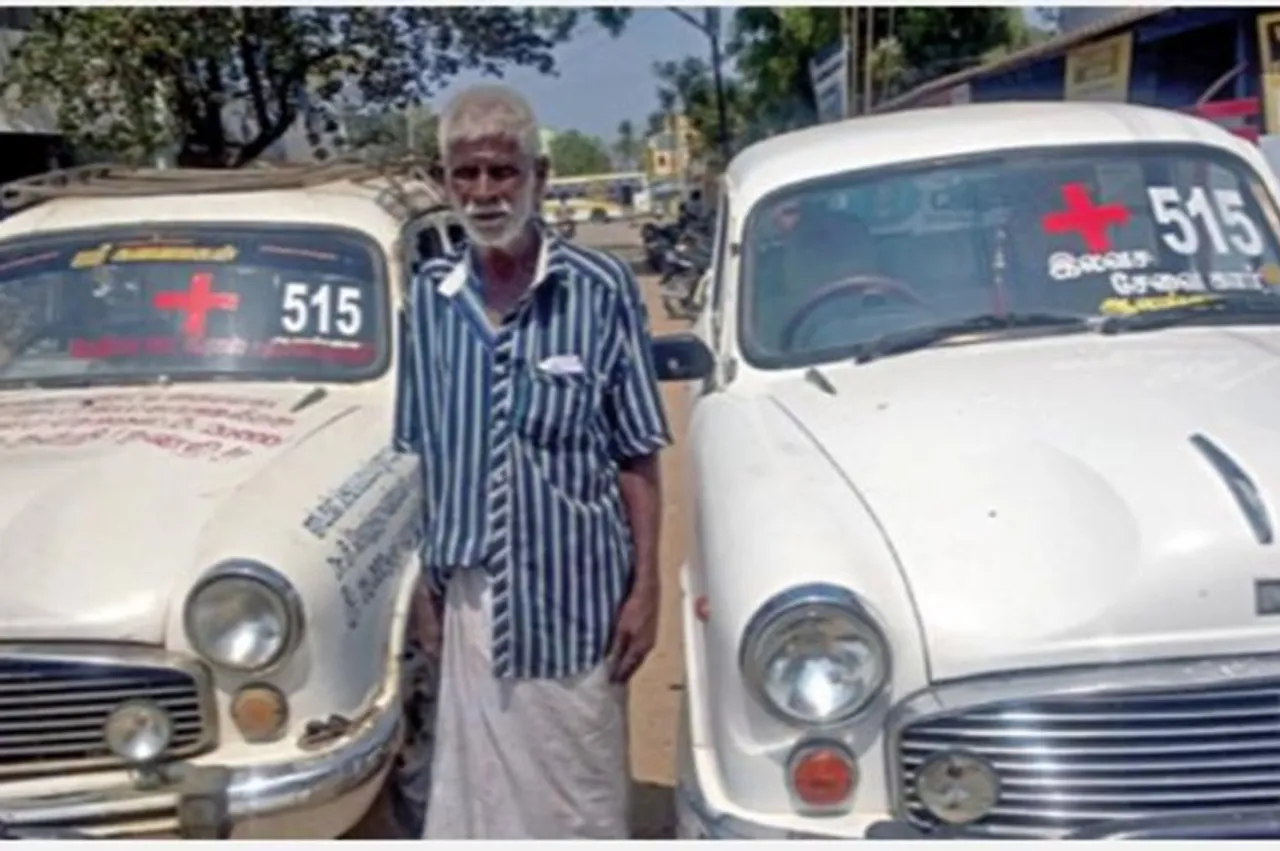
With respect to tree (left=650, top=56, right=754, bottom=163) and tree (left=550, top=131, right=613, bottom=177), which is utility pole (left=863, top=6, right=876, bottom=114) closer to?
tree (left=650, top=56, right=754, bottom=163)

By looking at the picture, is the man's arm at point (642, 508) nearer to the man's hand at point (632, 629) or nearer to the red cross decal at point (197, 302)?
the man's hand at point (632, 629)

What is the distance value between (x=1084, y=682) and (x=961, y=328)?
140cm

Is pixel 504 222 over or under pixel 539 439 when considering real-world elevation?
over

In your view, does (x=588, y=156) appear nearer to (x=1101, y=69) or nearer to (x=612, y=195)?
(x=612, y=195)

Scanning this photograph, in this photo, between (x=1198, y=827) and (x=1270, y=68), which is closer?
(x=1198, y=827)

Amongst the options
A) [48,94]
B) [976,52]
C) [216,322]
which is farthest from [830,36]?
[216,322]

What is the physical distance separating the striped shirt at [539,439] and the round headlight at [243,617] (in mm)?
391

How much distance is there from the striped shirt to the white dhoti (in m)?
0.05

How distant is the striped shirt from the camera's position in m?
2.95

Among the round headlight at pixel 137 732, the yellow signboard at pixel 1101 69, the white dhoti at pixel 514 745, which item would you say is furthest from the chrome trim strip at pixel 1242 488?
the yellow signboard at pixel 1101 69

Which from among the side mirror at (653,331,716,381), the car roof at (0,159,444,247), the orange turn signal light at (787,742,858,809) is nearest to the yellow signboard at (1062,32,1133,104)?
the car roof at (0,159,444,247)

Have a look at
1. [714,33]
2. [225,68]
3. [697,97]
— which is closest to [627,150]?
[697,97]

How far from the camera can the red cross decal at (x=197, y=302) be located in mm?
4559

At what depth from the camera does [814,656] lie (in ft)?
8.48
